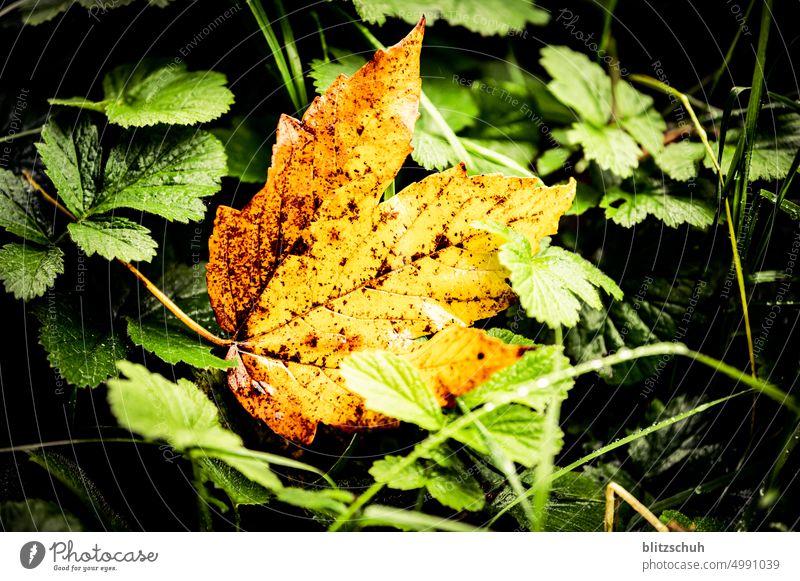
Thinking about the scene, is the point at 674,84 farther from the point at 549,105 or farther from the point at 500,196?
the point at 500,196

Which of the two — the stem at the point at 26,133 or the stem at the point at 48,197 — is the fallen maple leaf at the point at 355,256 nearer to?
the stem at the point at 48,197

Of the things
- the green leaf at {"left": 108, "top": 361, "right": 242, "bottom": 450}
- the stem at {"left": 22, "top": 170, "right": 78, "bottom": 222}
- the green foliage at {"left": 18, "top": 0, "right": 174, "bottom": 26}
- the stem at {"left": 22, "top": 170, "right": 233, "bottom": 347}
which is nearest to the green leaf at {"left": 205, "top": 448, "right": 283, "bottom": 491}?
the green leaf at {"left": 108, "top": 361, "right": 242, "bottom": 450}

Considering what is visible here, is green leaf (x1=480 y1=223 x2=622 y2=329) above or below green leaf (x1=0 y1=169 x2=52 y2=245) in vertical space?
below

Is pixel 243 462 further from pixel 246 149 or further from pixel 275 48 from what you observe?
pixel 275 48

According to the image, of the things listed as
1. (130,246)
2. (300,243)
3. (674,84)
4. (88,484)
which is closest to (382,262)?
(300,243)

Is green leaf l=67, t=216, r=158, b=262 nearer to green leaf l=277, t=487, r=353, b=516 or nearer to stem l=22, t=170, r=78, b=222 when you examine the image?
stem l=22, t=170, r=78, b=222

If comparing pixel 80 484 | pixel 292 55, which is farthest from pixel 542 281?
pixel 80 484
